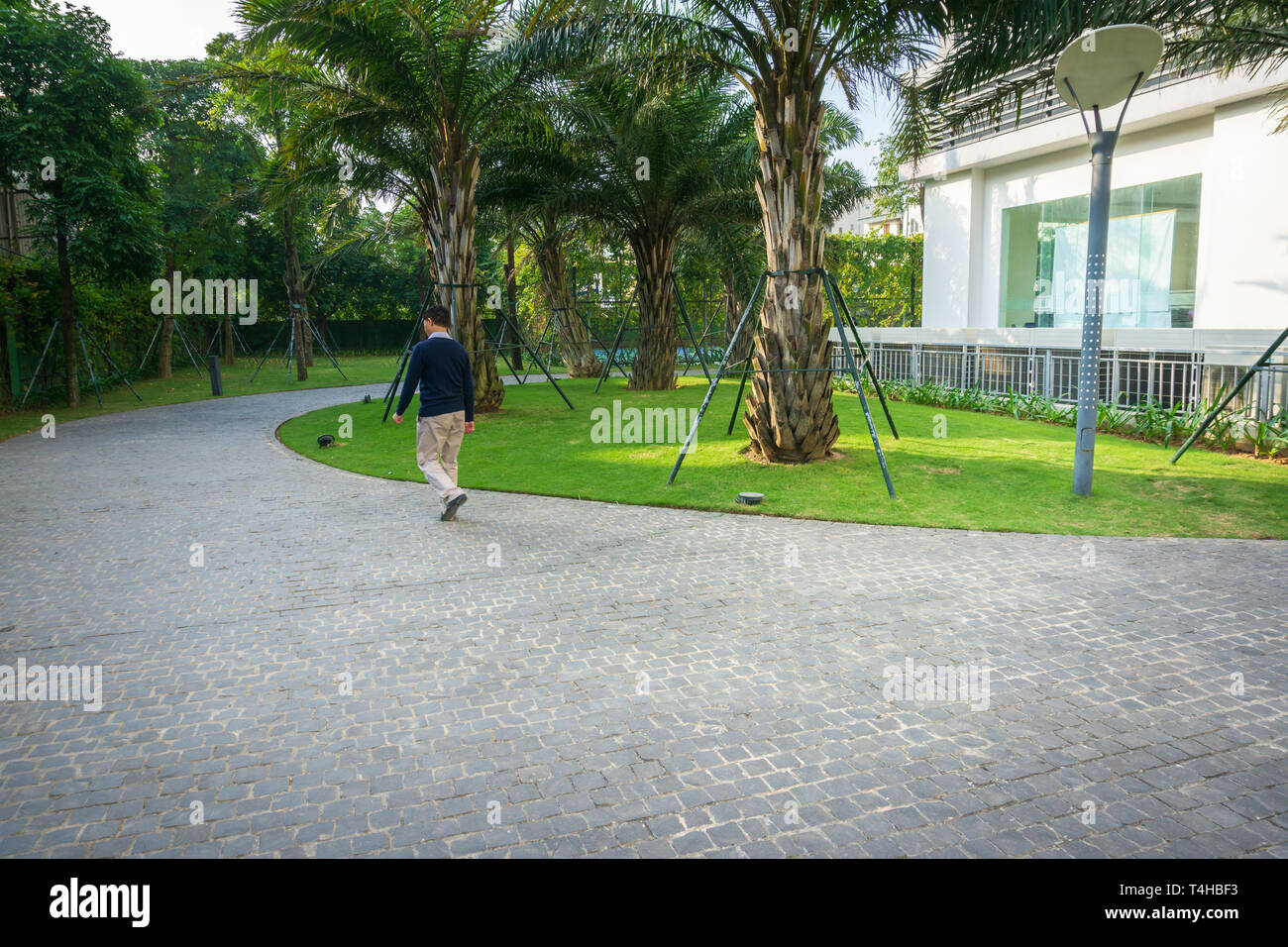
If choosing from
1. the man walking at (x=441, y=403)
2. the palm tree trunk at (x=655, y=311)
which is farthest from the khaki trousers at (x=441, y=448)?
the palm tree trunk at (x=655, y=311)

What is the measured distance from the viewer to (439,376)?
8.62m

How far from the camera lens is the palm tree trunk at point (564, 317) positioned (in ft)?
79.4

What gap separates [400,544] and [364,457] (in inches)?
195

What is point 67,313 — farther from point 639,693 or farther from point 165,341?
point 639,693

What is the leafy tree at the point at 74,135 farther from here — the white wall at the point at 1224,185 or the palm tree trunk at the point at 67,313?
the white wall at the point at 1224,185

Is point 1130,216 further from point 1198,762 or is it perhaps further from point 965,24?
point 1198,762

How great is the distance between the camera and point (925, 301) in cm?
2759

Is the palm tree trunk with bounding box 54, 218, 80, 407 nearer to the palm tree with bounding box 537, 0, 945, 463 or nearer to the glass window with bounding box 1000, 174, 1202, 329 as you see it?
the palm tree with bounding box 537, 0, 945, 463

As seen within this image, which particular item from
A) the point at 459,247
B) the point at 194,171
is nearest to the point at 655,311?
the point at 459,247

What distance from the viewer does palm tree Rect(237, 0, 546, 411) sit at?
42.9 feet

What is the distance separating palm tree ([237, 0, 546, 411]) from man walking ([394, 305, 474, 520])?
5880mm

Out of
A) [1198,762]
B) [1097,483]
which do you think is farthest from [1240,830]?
[1097,483]

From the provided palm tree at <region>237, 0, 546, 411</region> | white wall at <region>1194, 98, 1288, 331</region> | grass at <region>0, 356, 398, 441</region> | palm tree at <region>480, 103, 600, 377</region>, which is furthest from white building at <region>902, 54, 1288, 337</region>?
grass at <region>0, 356, 398, 441</region>

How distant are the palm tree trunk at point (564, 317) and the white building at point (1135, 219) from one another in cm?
1021
